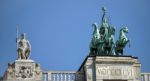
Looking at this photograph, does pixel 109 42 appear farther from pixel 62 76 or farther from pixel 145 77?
pixel 62 76

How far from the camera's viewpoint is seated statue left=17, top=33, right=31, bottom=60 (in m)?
43.7

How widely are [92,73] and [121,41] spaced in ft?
10.1

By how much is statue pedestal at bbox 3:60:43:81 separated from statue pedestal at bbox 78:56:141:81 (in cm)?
321

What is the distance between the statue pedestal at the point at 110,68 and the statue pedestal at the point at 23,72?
3.21 m

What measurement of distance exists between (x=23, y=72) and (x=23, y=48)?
61.0 inches

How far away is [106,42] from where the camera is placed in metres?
45.3

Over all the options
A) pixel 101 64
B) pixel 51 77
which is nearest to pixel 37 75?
pixel 51 77

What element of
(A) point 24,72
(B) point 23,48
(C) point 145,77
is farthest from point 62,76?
(C) point 145,77

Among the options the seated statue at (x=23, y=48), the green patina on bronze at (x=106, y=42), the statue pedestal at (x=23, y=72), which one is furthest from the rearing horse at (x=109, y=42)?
the seated statue at (x=23, y=48)

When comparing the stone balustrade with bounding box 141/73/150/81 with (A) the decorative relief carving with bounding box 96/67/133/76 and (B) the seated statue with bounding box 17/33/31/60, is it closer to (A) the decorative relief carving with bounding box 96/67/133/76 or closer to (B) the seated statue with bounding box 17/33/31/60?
(A) the decorative relief carving with bounding box 96/67/133/76

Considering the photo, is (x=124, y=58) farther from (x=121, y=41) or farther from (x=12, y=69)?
(x=12, y=69)

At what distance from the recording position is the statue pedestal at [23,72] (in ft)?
141

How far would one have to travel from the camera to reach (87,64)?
1748 inches

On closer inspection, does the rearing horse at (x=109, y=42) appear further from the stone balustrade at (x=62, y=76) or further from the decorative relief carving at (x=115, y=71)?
the stone balustrade at (x=62, y=76)
